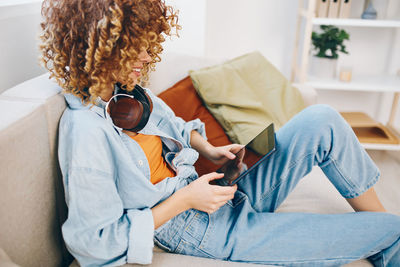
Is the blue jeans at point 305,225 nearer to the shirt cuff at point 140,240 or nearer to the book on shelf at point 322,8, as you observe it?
the shirt cuff at point 140,240

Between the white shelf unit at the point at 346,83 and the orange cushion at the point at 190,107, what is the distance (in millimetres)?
852

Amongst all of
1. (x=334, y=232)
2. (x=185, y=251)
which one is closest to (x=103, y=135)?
(x=185, y=251)

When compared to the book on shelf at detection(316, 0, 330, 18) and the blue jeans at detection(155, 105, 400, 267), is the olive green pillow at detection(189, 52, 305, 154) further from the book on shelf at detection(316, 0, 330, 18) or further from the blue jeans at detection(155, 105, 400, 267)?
the book on shelf at detection(316, 0, 330, 18)

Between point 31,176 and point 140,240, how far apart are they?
0.87 ft

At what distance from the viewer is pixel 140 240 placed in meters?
0.75

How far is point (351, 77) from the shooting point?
86.7 inches

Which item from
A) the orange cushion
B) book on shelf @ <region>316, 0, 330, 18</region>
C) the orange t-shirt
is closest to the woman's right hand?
the orange t-shirt

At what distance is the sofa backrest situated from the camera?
2.14 ft

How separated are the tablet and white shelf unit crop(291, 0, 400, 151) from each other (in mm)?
1163

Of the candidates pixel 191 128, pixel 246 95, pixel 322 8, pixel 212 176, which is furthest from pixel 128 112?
pixel 322 8

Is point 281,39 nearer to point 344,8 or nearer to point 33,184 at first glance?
point 344,8

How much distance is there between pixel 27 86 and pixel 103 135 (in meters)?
0.25

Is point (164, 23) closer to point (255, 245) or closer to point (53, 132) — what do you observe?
point (53, 132)

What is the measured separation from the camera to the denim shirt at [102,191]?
2.34 feet
